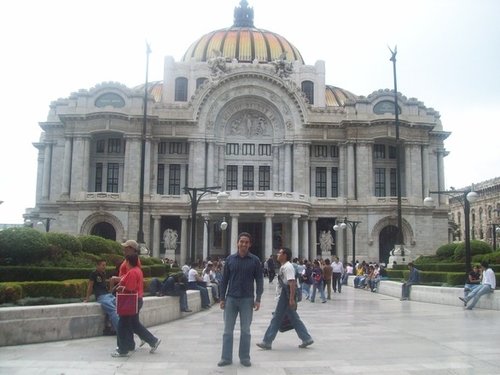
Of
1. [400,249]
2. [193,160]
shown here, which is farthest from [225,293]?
[193,160]

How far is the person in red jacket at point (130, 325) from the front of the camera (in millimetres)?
11406

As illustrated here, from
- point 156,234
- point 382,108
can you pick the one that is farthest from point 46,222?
point 382,108

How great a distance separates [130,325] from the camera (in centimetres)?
1146

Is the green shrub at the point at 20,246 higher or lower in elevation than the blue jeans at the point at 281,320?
higher

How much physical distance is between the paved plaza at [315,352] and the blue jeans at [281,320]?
310 mm

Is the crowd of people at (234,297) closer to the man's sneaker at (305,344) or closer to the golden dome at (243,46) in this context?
the man's sneaker at (305,344)

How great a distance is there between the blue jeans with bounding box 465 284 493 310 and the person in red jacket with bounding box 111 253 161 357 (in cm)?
1357

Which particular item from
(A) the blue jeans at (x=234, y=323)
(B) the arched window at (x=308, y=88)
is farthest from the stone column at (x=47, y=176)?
(A) the blue jeans at (x=234, y=323)

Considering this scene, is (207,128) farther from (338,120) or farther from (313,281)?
(313,281)

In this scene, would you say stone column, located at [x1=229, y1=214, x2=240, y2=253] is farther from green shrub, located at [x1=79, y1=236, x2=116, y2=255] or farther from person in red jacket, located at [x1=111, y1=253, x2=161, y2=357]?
person in red jacket, located at [x1=111, y1=253, x2=161, y2=357]

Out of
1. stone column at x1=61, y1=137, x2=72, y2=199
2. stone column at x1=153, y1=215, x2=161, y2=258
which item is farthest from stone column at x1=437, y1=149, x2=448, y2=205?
stone column at x1=61, y1=137, x2=72, y2=199

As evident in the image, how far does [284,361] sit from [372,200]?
51.2 m

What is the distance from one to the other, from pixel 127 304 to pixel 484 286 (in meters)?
14.2

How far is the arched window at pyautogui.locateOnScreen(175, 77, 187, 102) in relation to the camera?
71.9 m
